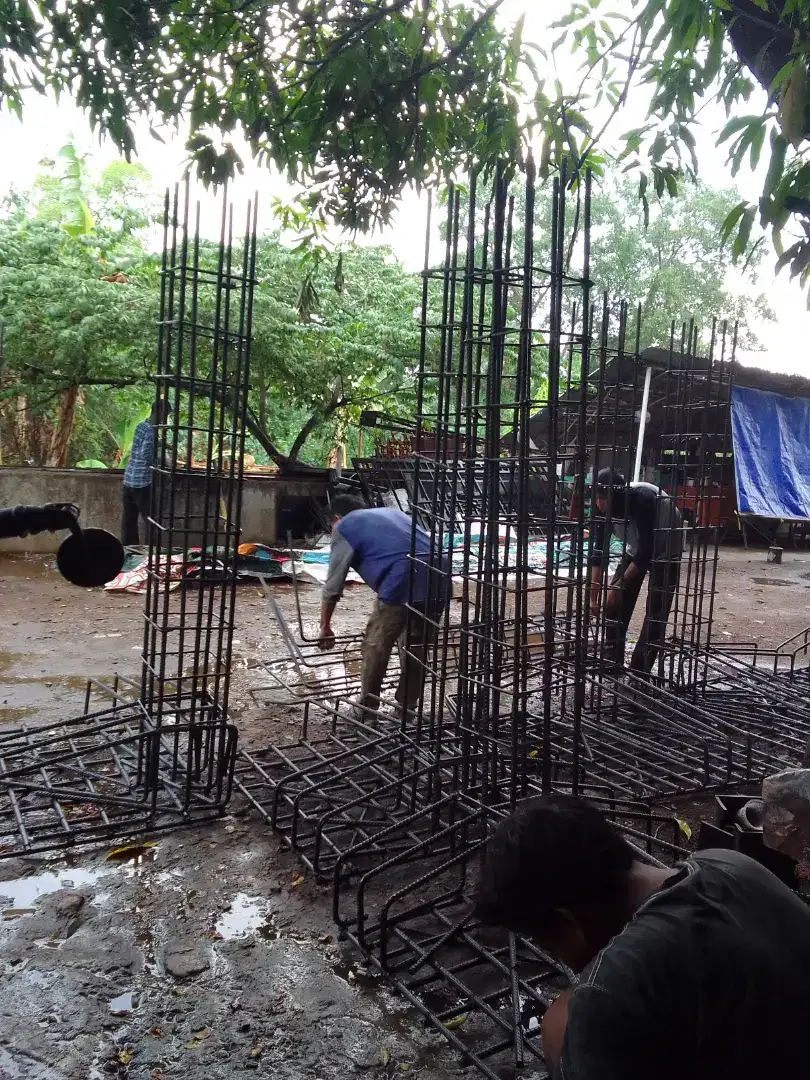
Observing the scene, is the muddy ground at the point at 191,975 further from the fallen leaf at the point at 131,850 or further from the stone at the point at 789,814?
the stone at the point at 789,814

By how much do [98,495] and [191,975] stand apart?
439 inches

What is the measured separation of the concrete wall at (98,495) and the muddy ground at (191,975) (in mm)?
8813

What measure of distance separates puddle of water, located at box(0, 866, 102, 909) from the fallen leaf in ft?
0.46

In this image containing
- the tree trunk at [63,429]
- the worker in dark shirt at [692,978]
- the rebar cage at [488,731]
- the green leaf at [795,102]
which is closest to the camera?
the worker in dark shirt at [692,978]

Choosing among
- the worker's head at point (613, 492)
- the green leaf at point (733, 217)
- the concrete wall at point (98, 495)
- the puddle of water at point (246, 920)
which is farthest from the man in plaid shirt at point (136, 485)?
the green leaf at point (733, 217)

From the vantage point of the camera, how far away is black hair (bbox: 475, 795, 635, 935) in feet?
6.23

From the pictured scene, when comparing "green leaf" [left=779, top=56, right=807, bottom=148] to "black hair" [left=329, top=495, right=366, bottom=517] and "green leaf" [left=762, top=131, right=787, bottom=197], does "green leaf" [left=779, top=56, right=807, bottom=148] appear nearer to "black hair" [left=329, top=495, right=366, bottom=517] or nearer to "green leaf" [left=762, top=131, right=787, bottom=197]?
"green leaf" [left=762, top=131, right=787, bottom=197]

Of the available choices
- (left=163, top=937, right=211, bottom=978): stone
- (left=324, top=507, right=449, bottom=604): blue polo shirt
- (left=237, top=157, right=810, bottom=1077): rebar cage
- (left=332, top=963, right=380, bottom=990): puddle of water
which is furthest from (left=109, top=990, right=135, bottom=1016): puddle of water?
(left=324, top=507, right=449, bottom=604): blue polo shirt

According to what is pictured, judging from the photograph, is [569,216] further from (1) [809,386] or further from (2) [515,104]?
(2) [515,104]

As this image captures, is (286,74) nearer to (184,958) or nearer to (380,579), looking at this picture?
(380,579)

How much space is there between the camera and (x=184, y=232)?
4.78 meters

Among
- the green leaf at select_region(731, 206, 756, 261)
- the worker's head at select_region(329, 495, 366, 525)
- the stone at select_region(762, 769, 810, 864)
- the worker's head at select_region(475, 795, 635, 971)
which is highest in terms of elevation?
the green leaf at select_region(731, 206, 756, 261)

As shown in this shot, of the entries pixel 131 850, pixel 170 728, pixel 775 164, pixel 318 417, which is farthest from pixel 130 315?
pixel 775 164

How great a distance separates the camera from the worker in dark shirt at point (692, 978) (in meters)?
1.56
